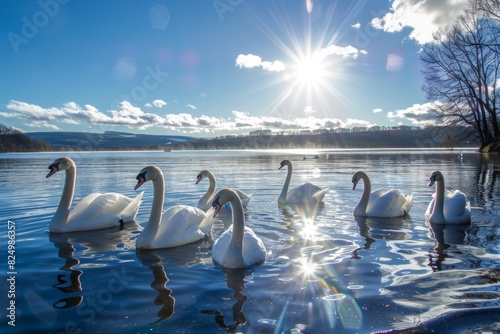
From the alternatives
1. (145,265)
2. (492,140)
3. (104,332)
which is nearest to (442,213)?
(145,265)

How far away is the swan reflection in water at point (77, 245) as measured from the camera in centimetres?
513

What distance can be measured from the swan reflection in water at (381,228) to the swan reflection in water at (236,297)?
2.13 metres

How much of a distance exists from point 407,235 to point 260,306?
4751 millimetres

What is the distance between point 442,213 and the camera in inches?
349

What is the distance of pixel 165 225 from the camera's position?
7477 millimetres

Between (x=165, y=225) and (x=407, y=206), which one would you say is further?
(x=407, y=206)

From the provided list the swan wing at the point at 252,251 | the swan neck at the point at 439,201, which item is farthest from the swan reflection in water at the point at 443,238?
the swan wing at the point at 252,251

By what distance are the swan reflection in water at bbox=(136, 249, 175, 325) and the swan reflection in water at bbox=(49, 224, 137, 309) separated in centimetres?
78

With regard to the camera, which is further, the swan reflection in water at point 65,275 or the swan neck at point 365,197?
the swan neck at point 365,197

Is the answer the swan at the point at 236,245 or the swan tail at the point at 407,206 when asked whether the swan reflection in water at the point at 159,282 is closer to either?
the swan at the point at 236,245

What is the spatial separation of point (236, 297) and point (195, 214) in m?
3.27

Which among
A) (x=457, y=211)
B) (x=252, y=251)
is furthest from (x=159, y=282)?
(x=457, y=211)

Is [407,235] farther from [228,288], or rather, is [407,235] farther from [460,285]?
[228,288]

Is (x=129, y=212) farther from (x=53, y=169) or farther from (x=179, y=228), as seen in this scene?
(x=179, y=228)
